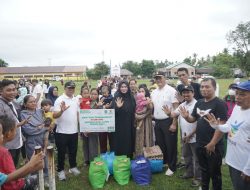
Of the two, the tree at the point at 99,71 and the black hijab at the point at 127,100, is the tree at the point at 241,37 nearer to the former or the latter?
the tree at the point at 99,71

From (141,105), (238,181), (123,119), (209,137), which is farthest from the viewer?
(141,105)

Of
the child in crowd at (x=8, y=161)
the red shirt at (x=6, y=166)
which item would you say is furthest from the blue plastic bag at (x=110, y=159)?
the red shirt at (x=6, y=166)

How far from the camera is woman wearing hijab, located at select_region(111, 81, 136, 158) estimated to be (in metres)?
6.18

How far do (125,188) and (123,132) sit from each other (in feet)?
4.47

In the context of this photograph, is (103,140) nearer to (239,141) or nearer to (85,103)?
(85,103)

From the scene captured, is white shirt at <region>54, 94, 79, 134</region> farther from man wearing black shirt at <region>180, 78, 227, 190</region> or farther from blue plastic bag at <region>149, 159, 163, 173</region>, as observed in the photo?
man wearing black shirt at <region>180, 78, 227, 190</region>

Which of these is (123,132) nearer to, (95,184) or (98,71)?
(95,184)

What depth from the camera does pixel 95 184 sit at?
5387 millimetres

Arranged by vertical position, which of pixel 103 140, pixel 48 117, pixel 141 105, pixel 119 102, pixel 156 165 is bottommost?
pixel 156 165

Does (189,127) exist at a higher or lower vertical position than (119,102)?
lower

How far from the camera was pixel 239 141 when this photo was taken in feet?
10.2

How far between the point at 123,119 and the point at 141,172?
133cm

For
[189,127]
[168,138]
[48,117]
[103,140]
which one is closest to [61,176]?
[48,117]

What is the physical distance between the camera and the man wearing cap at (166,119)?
19.4ft
